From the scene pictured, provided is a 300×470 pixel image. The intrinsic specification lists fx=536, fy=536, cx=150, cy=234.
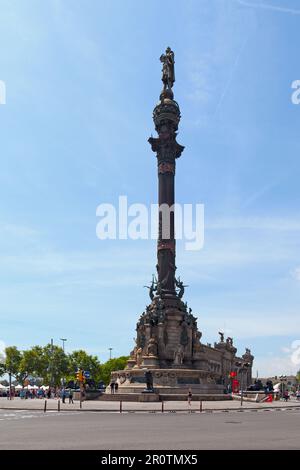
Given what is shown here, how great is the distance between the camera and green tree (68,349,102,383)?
13032 cm

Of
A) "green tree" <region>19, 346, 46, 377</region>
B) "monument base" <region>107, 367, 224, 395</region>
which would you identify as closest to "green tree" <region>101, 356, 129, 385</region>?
"green tree" <region>19, 346, 46, 377</region>

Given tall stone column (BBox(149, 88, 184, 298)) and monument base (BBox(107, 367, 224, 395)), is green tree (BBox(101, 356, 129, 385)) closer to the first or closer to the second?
tall stone column (BBox(149, 88, 184, 298))

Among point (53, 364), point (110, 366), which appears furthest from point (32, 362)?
point (110, 366)

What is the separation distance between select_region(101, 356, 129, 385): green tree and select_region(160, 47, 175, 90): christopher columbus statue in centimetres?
8828

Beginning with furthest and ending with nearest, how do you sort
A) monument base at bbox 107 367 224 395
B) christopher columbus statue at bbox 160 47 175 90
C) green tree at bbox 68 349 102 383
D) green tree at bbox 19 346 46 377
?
1. green tree at bbox 68 349 102 383
2. green tree at bbox 19 346 46 377
3. christopher columbus statue at bbox 160 47 175 90
4. monument base at bbox 107 367 224 395

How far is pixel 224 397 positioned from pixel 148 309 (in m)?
15.4

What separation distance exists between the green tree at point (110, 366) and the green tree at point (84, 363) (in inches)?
215

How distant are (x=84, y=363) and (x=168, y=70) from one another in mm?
81060

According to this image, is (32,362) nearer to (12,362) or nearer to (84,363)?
(12,362)

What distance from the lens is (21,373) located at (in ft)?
394

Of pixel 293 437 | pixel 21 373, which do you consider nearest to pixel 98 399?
pixel 293 437

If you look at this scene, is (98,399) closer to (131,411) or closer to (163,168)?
(131,411)

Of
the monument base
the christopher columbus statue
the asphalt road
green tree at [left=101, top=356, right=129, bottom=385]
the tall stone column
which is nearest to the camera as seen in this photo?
the asphalt road

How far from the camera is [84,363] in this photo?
437 ft
